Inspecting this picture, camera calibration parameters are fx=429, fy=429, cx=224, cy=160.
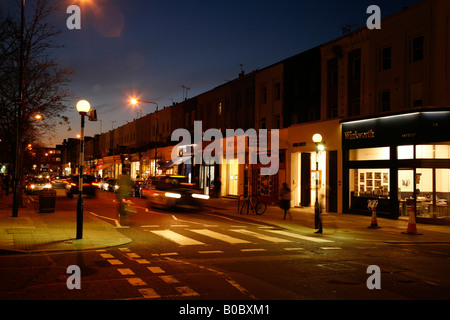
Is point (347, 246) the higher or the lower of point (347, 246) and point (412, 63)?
the lower

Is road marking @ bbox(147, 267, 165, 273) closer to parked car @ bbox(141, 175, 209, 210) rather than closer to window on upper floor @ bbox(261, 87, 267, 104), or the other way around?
parked car @ bbox(141, 175, 209, 210)

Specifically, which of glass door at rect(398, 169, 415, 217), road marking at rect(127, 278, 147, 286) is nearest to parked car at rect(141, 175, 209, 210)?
glass door at rect(398, 169, 415, 217)

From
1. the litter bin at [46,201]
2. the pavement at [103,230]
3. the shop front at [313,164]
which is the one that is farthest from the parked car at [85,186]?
the shop front at [313,164]

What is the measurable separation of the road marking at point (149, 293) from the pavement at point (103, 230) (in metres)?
4.83

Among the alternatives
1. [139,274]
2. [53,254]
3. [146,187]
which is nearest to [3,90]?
[146,187]

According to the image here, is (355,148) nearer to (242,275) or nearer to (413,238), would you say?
(413,238)

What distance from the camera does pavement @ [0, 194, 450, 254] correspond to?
11965 millimetres

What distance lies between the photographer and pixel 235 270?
915 cm

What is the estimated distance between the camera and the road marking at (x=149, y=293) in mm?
6992

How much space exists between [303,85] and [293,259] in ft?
65.2

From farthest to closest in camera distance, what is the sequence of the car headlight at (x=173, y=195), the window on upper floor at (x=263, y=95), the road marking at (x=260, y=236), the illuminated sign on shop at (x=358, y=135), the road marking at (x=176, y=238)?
the window on upper floor at (x=263, y=95)
the illuminated sign on shop at (x=358, y=135)
the car headlight at (x=173, y=195)
the road marking at (x=260, y=236)
the road marking at (x=176, y=238)

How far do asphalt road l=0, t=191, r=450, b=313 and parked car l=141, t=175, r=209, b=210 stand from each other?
7.20m

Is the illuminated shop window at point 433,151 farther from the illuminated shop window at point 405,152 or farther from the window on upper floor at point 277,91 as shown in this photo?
the window on upper floor at point 277,91

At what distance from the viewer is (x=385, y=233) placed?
1664 centimetres
